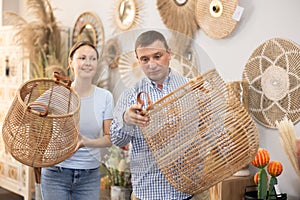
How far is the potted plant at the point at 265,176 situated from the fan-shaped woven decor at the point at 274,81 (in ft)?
1.23

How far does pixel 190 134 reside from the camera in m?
1.40

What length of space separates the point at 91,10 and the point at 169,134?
11.5 feet

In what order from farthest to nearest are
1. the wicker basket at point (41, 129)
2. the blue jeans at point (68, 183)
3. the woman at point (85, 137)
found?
the blue jeans at point (68, 183)
the wicker basket at point (41, 129)
the woman at point (85, 137)

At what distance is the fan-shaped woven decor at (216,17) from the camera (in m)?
3.24

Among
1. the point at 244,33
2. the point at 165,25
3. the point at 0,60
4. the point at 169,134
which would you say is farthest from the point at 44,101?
the point at 0,60

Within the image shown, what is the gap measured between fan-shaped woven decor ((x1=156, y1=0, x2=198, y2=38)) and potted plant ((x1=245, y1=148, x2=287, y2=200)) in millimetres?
1231

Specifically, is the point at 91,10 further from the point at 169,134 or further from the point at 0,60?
the point at 169,134

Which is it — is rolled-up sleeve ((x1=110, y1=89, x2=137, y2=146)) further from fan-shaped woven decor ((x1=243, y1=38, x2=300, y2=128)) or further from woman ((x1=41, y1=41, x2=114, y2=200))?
fan-shaped woven decor ((x1=243, y1=38, x2=300, y2=128))

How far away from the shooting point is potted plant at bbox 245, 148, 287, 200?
2.59 m

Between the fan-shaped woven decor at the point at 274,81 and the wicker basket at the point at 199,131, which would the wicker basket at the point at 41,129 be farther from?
the fan-shaped woven decor at the point at 274,81

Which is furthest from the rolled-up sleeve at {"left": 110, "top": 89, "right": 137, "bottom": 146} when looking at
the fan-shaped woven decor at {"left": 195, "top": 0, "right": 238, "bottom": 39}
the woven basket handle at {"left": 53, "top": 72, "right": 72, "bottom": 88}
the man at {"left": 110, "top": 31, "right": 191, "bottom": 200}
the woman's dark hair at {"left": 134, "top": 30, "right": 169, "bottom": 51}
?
the fan-shaped woven decor at {"left": 195, "top": 0, "right": 238, "bottom": 39}

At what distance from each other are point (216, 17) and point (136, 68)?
1977mm

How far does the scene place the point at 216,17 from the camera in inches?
131

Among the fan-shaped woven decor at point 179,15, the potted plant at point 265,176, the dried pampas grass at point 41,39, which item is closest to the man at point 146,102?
the potted plant at point 265,176
